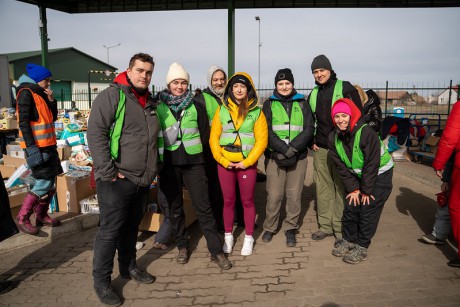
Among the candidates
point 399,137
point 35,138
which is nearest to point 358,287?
point 35,138

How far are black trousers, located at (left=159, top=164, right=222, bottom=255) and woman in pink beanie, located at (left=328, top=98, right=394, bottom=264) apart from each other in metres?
1.40

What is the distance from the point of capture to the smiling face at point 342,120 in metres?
3.49

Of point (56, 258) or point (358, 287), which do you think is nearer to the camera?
point (358, 287)

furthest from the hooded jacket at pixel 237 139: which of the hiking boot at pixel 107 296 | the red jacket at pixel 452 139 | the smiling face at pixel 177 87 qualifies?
the red jacket at pixel 452 139

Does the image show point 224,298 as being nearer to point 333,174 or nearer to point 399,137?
point 333,174

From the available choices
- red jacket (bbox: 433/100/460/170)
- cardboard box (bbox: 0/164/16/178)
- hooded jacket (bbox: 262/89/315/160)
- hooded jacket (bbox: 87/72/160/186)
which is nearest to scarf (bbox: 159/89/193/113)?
hooded jacket (bbox: 87/72/160/186)

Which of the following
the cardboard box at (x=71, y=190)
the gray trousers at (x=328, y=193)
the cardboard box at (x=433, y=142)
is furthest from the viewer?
the cardboard box at (x=433, y=142)

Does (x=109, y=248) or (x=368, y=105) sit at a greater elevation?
(x=368, y=105)

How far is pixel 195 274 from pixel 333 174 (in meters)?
1.98

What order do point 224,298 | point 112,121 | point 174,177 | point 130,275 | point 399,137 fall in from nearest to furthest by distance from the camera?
point 112,121 → point 224,298 → point 130,275 → point 174,177 → point 399,137

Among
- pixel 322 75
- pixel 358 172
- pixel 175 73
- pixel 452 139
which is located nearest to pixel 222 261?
pixel 358 172

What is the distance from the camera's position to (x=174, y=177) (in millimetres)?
3586

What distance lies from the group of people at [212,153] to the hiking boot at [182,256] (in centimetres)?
1

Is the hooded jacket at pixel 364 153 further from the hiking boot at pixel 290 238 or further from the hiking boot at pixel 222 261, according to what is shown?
the hiking boot at pixel 222 261
